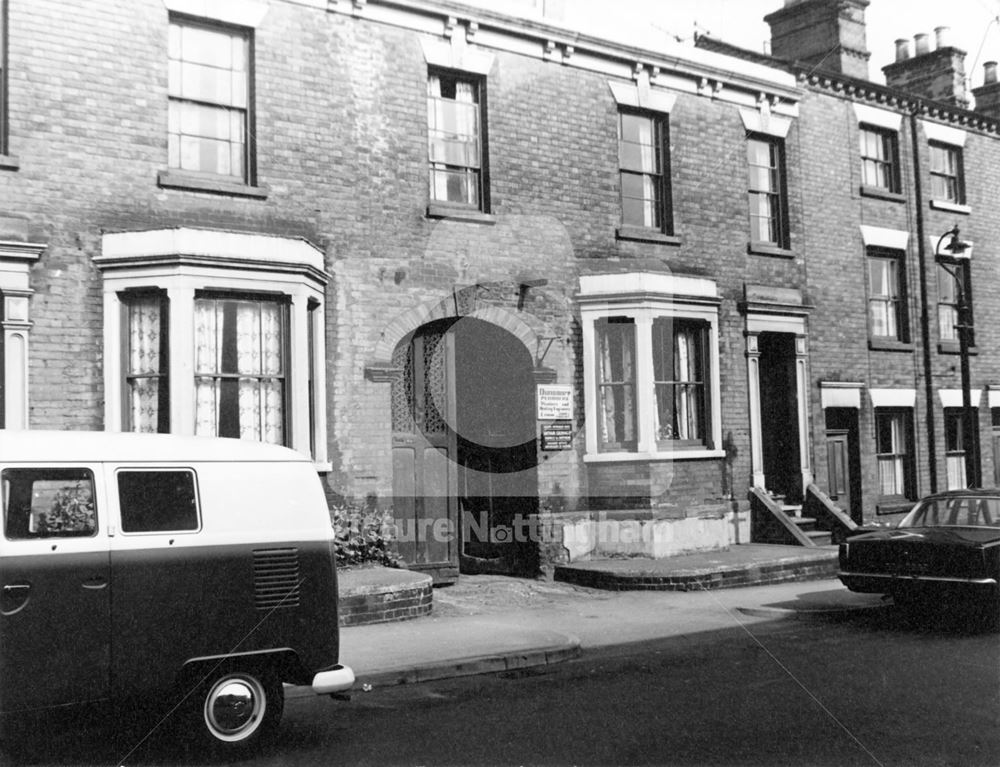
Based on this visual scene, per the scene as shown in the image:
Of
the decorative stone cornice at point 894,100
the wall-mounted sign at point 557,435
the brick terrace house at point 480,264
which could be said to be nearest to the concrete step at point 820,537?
the brick terrace house at point 480,264

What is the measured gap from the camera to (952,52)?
21516 millimetres

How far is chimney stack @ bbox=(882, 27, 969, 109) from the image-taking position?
21.4m

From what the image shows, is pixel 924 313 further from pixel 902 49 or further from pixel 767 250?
pixel 902 49

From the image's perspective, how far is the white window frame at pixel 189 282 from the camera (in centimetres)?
1106

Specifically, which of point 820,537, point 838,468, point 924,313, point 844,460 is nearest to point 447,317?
point 820,537

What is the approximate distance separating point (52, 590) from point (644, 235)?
11.5 m

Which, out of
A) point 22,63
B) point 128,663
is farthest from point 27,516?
point 22,63

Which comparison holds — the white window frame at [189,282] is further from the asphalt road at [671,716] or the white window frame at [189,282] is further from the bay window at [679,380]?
the bay window at [679,380]

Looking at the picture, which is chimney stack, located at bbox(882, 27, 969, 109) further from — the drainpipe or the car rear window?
the car rear window

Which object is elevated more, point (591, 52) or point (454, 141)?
point (591, 52)

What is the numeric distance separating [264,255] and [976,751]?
351 inches

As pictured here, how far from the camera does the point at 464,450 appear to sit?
14.2m

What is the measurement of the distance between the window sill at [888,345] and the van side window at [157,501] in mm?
15494

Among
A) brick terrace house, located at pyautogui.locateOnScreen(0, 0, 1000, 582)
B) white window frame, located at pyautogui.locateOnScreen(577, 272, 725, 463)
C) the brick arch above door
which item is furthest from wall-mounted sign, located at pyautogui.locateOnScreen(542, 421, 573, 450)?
the brick arch above door
